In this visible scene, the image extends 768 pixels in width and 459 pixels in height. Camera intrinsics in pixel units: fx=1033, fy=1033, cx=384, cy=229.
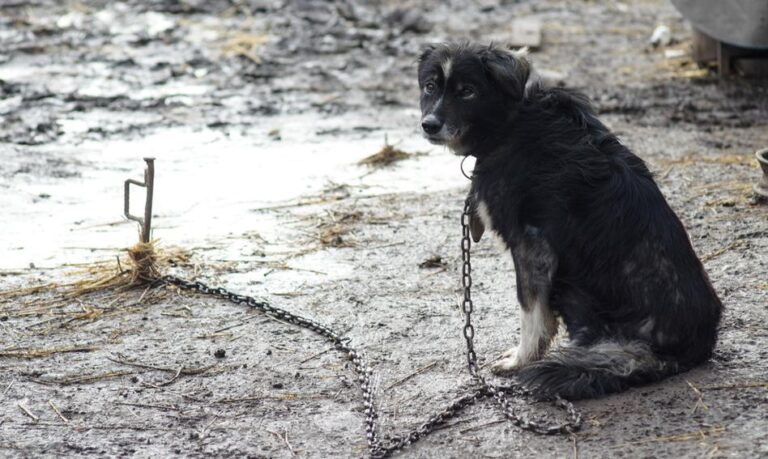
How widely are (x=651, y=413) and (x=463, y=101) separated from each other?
72.8 inches

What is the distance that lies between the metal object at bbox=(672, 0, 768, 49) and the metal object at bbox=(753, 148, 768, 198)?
3661 mm

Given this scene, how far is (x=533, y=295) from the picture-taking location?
5035mm

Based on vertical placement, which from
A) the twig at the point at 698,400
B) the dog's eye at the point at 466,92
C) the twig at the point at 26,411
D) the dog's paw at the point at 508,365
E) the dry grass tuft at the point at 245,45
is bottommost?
the dry grass tuft at the point at 245,45

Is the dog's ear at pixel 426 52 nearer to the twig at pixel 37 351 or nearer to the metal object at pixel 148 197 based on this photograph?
the metal object at pixel 148 197

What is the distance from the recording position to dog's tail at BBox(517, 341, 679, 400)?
4.73 metres

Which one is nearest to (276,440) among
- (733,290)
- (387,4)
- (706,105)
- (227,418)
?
(227,418)

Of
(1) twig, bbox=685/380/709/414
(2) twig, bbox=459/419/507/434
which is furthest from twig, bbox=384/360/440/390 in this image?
(1) twig, bbox=685/380/709/414

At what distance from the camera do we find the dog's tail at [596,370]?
4727mm

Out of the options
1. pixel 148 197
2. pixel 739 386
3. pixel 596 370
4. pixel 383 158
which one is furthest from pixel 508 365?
pixel 383 158

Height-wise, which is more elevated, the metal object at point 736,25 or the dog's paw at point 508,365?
the metal object at point 736,25

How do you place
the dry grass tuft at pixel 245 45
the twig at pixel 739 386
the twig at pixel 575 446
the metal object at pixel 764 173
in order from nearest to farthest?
the twig at pixel 575 446 < the twig at pixel 739 386 < the metal object at pixel 764 173 < the dry grass tuft at pixel 245 45

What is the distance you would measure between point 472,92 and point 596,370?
1573mm

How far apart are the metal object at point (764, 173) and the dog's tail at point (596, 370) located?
2.95 m

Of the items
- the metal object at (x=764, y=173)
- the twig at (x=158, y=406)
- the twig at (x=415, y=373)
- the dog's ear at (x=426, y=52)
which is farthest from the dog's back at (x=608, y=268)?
the metal object at (x=764, y=173)
